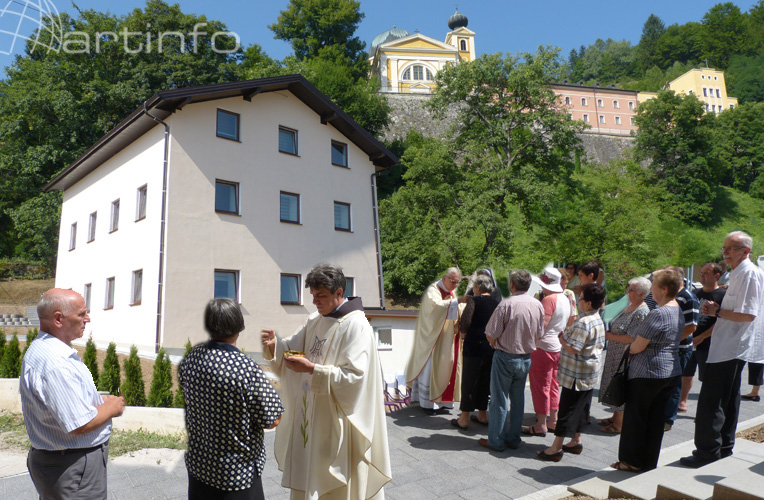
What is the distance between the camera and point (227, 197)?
17750 millimetres

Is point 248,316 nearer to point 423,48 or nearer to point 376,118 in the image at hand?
point 376,118

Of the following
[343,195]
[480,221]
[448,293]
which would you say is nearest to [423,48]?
[480,221]

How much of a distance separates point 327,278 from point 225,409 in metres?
1.04

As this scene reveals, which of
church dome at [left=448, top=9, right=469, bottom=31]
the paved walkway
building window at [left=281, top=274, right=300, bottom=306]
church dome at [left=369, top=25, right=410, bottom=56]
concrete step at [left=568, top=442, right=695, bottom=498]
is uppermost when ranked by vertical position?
church dome at [left=448, top=9, right=469, bottom=31]

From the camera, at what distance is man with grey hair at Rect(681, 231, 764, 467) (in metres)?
4.59

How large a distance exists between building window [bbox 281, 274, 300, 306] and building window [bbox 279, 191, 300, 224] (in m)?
1.85

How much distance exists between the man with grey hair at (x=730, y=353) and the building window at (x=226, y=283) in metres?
14.3

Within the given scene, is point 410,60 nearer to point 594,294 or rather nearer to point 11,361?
point 11,361

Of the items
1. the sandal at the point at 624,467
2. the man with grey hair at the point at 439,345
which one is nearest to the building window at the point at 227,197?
the man with grey hair at the point at 439,345

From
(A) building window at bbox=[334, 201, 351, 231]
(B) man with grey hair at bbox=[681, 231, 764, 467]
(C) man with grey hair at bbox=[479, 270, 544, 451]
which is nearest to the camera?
(B) man with grey hair at bbox=[681, 231, 764, 467]

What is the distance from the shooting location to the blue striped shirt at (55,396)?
115 inches

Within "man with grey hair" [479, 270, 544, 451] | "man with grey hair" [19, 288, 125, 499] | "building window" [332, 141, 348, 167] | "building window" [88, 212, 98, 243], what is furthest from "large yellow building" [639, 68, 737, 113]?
"man with grey hair" [19, 288, 125, 499]

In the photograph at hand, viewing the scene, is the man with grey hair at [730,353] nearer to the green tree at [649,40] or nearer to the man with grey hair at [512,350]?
the man with grey hair at [512,350]

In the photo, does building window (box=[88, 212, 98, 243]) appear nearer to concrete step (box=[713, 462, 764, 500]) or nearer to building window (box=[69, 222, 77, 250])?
building window (box=[69, 222, 77, 250])
